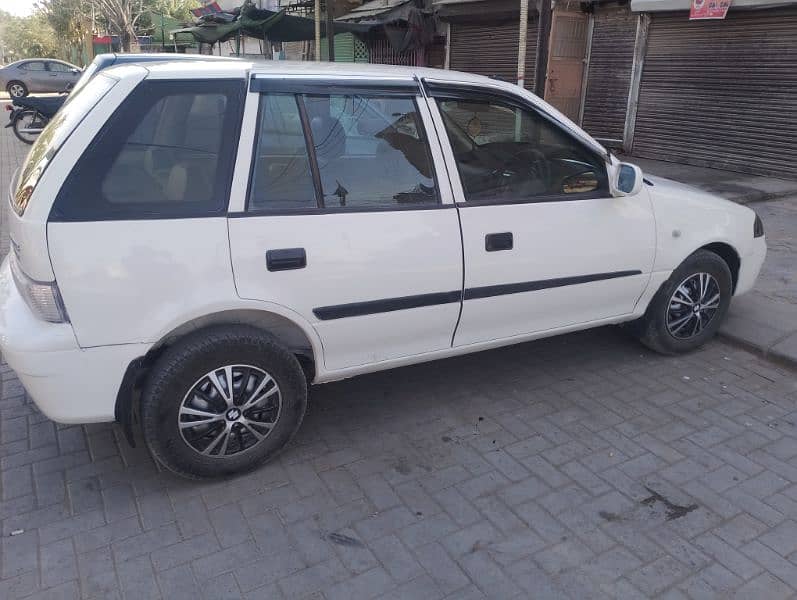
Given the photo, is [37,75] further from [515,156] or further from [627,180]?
[627,180]

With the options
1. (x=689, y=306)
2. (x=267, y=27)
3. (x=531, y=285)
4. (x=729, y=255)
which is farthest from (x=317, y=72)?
(x=267, y=27)

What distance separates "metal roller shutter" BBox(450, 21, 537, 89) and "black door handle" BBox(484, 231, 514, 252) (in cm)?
1065

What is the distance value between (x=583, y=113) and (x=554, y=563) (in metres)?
11.6

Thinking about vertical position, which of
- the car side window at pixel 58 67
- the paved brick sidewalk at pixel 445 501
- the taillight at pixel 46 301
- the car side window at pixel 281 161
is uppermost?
the car side window at pixel 58 67

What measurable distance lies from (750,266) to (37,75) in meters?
28.6

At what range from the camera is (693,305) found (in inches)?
168

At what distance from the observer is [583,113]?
1280 centimetres

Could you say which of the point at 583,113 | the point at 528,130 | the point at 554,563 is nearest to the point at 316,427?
the point at 554,563

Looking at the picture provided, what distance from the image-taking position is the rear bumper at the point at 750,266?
444 cm

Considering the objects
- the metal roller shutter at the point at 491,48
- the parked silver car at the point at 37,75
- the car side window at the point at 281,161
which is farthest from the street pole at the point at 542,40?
the parked silver car at the point at 37,75

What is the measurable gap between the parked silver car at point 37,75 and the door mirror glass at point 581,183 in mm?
26853

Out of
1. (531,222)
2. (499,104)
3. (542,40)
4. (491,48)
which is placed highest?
(491,48)

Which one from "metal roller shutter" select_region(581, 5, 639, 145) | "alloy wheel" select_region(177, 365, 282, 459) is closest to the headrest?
"alloy wheel" select_region(177, 365, 282, 459)

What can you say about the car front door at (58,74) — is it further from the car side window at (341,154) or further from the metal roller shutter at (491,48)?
the car side window at (341,154)
